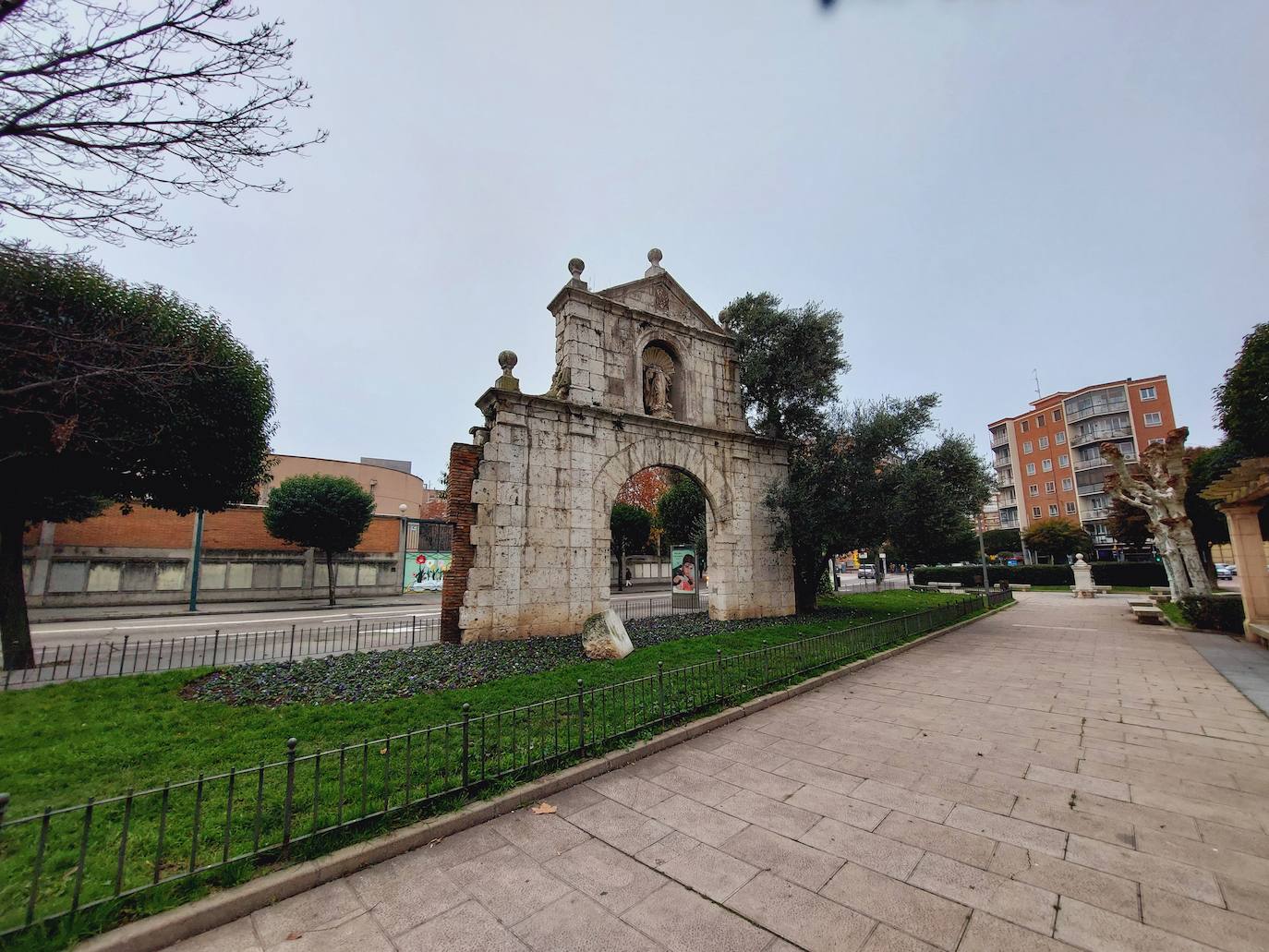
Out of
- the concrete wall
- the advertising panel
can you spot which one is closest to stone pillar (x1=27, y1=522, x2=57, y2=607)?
the concrete wall

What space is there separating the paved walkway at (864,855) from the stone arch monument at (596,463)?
22.1 feet

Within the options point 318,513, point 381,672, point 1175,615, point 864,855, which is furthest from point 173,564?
point 1175,615

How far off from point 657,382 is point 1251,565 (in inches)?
648

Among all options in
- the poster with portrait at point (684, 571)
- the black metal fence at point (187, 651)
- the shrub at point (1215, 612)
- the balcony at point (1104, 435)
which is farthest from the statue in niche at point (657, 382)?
the balcony at point (1104, 435)

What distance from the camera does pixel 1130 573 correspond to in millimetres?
35750

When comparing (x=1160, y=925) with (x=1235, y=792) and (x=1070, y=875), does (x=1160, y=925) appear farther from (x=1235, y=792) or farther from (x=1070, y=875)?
(x=1235, y=792)

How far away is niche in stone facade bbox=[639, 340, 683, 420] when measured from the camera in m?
15.0

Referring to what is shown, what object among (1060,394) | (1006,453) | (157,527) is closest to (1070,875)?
(157,527)

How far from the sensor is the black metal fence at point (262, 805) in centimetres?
312

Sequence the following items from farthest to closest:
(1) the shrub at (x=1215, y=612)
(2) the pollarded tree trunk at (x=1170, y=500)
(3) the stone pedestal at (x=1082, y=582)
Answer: (3) the stone pedestal at (x=1082, y=582)
(2) the pollarded tree trunk at (x=1170, y=500)
(1) the shrub at (x=1215, y=612)

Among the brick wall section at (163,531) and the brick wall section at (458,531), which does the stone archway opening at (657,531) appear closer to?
the brick wall section at (458,531)

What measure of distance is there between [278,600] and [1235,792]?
106ft

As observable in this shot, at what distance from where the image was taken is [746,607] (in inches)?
603

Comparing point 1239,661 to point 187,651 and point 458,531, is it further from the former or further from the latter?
point 187,651
